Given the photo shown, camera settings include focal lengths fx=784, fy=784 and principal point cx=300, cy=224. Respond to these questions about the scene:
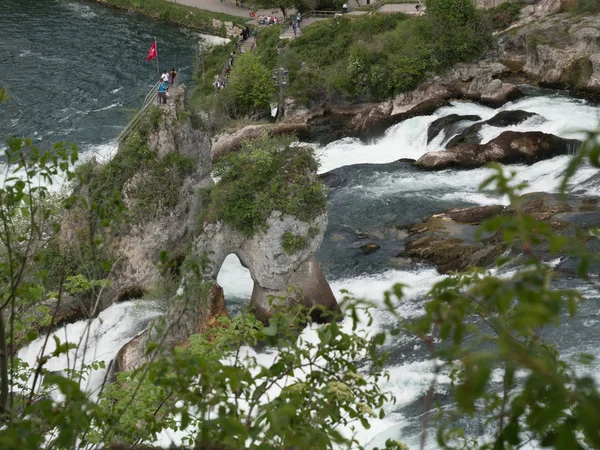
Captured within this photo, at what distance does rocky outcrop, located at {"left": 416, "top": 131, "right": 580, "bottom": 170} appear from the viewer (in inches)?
1193

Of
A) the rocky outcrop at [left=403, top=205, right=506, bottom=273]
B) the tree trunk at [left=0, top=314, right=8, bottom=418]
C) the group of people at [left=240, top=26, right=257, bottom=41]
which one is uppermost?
the tree trunk at [left=0, top=314, right=8, bottom=418]

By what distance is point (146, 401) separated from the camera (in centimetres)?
1040

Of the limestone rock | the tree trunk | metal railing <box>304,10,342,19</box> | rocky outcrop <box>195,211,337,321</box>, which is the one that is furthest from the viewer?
metal railing <box>304,10,342,19</box>

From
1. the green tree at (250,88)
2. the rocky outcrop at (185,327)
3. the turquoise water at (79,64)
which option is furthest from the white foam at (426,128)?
the rocky outcrop at (185,327)

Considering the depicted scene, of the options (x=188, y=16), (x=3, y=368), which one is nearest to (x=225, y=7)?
(x=188, y=16)

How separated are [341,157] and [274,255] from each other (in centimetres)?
1390

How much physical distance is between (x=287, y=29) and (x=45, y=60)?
1487 centimetres

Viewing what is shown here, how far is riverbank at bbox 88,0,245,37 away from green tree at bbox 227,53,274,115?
16.9 meters

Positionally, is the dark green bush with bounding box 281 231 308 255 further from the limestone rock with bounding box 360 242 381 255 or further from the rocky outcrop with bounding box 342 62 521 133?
the rocky outcrop with bounding box 342 62 521 133

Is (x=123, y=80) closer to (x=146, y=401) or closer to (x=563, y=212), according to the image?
(x=563, y=212)

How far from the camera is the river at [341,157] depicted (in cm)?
1847

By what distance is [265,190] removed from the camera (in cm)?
2070

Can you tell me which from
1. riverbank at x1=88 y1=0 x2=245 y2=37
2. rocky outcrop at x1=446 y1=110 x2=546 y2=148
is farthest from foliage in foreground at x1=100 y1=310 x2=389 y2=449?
riverbank at x1=88 y1=0 x2=245 y2=37

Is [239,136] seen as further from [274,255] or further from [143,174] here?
[274,255]
